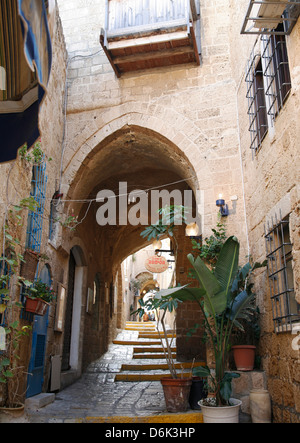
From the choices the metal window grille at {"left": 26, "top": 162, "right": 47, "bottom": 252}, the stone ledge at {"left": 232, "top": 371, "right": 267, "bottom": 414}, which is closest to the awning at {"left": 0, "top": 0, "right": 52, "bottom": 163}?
the metal window grille at {"left": 26, "top": 162, "right": 47, "bottom": 252}

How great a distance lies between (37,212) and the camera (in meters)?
6.28

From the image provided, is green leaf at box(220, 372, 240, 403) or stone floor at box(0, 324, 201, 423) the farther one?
stone floor at box(0, 324, 201, 423)

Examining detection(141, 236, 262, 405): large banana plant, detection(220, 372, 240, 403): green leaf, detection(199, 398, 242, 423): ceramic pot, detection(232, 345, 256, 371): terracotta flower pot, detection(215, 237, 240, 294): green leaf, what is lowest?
detection(199, 398, 242, 423): ceramic pot

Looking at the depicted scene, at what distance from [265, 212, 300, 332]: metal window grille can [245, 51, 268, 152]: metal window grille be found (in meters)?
1.46

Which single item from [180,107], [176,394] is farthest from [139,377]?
[180,107]

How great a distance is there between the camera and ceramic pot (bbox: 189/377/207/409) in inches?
212

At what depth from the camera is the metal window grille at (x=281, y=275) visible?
4469 millimetres

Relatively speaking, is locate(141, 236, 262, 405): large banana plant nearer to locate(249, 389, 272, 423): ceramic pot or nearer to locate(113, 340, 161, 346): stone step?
locate(249, 389, 272, 423): ceramic pot

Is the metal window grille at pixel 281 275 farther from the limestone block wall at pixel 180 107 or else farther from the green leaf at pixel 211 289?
the limestone block wall at pixel 180 107

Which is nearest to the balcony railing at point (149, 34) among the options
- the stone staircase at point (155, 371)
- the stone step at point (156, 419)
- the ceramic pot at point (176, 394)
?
the stone staircase at point (155, 371)

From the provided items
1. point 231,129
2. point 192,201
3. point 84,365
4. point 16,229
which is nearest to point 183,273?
point 192,201

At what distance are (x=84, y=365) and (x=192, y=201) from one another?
490 cm

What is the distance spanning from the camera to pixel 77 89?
27.2 ft

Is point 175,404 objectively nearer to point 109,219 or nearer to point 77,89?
point 77,89
